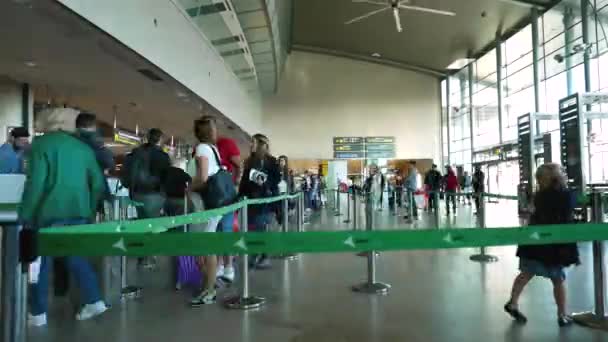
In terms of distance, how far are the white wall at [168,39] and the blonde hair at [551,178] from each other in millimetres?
5009

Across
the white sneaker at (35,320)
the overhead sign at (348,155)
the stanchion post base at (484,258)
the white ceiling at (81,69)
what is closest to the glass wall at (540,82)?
the overhead sign at (348,155)

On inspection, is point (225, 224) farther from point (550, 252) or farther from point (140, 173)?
point (550, 252)

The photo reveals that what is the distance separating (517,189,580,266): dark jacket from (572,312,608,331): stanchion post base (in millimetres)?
442

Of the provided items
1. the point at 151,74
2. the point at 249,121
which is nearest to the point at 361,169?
the point at 249,121

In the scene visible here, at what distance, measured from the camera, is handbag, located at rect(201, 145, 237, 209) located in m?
4.39

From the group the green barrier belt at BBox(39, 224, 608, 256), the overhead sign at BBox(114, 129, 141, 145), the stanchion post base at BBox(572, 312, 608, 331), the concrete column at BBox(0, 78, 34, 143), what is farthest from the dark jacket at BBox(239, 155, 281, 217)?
the overhead sign at BBox(114, 129, 141, 145)

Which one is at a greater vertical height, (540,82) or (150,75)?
(540,82)

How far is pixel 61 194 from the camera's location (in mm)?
3365

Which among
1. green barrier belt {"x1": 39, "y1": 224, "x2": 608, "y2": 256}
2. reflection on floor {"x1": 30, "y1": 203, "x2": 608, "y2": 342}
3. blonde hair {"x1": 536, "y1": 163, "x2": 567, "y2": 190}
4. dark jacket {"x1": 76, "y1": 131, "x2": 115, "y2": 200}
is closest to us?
green barrier belt {"x1": 39, "y1": 224, "x2": 608, "y2": 256}

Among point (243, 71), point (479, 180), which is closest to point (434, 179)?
point (479, 180)

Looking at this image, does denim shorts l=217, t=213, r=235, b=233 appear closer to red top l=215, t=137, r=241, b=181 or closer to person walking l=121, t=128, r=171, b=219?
red top l=215, t=137, r=241, b=181

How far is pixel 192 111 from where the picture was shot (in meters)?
12.9

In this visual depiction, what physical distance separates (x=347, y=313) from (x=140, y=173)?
252 cm

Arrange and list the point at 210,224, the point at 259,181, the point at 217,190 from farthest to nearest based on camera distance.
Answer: the point at 259,181 < the point at 217,190 < the point at 210,224
